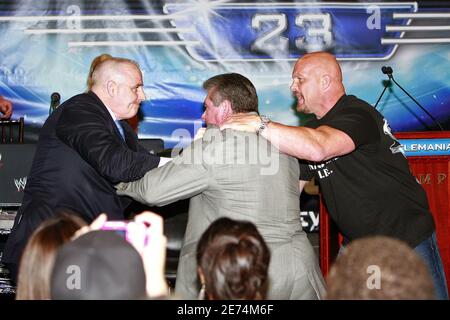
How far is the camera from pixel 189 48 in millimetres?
6465

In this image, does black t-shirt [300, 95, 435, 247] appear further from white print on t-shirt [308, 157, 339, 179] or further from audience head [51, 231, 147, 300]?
audience head [51, 231, 147, 300]

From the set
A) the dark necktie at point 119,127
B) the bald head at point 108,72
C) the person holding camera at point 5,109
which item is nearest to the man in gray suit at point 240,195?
the dark necktie at point 119,127

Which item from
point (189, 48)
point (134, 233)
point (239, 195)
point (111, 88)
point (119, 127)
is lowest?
point (134, 233)

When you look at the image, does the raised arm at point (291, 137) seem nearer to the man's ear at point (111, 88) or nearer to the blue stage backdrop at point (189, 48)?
the man's ear at point (111, 88)

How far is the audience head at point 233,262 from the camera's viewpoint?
1.82 meters

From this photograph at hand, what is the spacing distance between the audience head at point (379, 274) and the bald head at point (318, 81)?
1916 mm

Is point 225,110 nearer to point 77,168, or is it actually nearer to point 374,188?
point 77,168

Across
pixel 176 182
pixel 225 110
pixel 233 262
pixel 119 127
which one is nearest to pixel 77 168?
pixel 119 127

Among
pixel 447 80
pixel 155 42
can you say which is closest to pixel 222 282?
pixel 155 42

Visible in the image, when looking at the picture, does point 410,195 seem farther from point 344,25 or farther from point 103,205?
point 344,25

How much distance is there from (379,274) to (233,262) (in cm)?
42

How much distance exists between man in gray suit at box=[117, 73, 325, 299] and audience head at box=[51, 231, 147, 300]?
110 cm

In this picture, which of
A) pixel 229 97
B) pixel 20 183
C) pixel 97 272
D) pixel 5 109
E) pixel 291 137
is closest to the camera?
pixel 97 272

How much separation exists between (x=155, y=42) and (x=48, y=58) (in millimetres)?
1120
